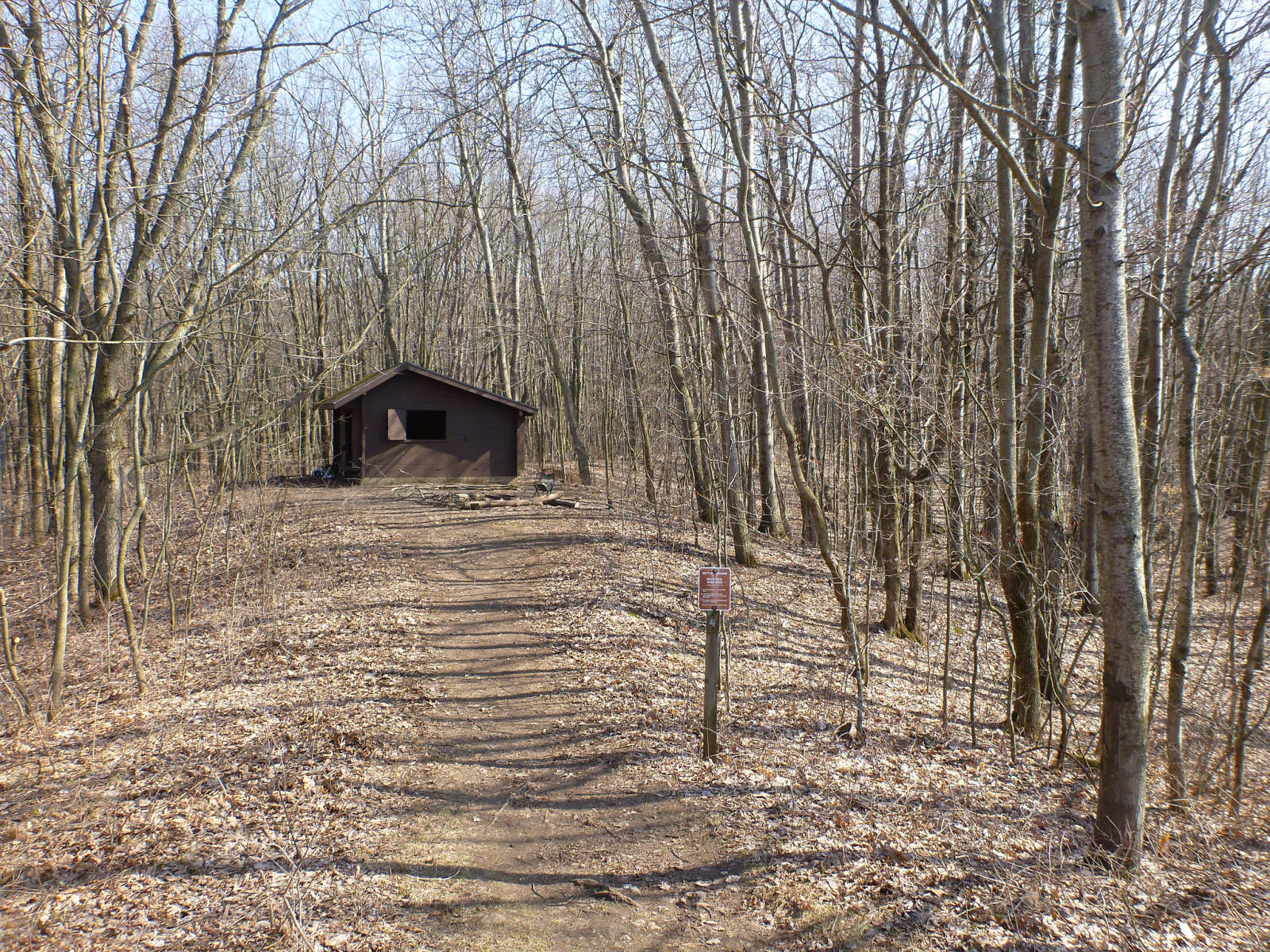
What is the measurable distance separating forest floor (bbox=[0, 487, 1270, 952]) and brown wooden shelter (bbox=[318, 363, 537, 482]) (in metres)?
12.1

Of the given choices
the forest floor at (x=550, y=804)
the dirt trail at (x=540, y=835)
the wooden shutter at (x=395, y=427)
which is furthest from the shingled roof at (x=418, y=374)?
the dirt trail at (x=540, y=835)

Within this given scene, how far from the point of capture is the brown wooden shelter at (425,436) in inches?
859

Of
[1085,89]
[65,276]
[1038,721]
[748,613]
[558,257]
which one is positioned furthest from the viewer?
[558,257]

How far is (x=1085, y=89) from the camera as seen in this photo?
14.8 feet

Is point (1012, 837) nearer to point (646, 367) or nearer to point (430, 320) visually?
point (646, 367)

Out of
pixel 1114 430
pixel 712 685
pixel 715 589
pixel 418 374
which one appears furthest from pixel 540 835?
pixel 418 374

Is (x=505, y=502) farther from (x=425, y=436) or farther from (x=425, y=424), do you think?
(x=425, y=424)

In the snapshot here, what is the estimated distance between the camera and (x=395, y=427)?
21.9 meters

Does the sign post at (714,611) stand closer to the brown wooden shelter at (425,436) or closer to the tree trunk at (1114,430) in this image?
the tree trunk at (1114,430)

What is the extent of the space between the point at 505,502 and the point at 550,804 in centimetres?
1335

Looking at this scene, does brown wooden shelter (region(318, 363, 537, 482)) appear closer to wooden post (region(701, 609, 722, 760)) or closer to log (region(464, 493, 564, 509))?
log (region(464, 493, 564, 509))

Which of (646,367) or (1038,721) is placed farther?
(646,367)

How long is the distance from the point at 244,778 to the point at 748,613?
677 cm

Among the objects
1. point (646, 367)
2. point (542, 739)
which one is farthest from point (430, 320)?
point (542, 739)
